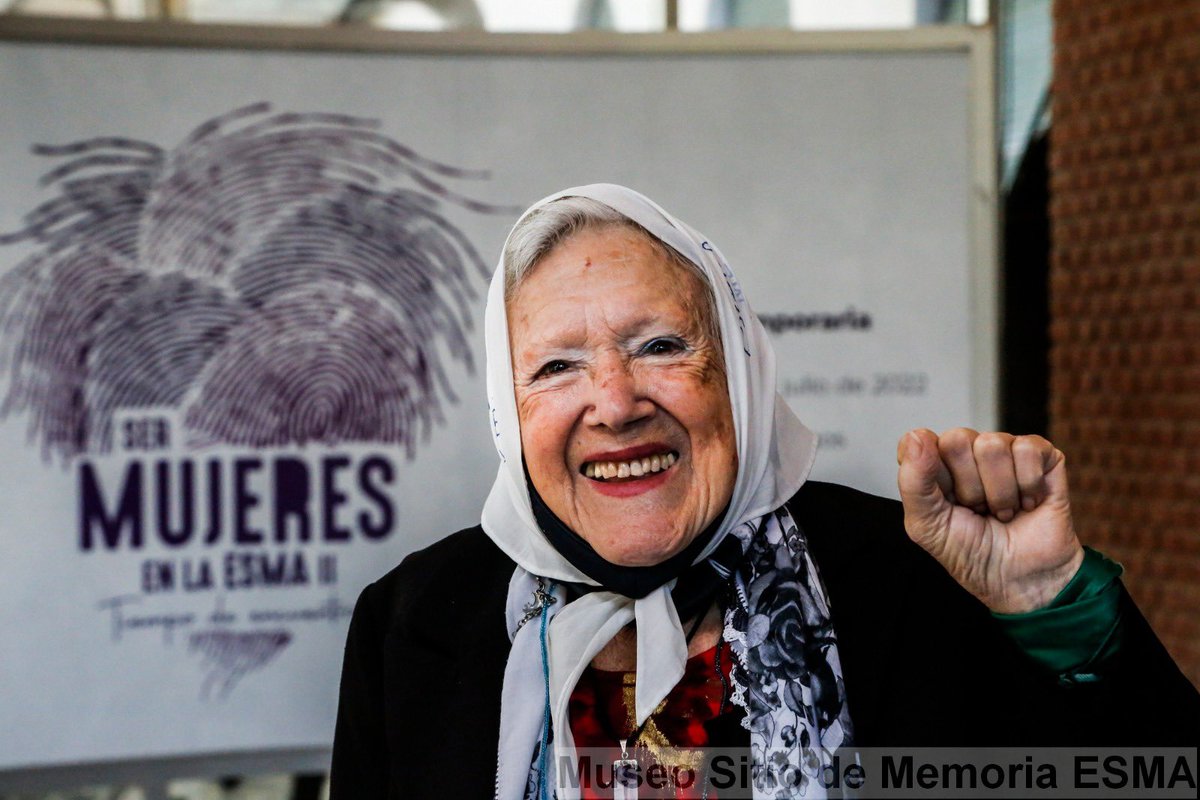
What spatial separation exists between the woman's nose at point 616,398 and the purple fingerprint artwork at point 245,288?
142 cm

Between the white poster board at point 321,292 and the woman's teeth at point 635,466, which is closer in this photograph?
the woman's teeth at point 635,466

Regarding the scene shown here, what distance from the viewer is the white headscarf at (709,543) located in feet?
5.85

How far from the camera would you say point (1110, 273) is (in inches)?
188

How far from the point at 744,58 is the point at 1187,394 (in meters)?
2.37

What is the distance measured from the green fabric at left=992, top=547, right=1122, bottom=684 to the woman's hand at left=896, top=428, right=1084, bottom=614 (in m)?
0.02

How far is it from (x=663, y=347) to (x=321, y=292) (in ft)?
5.02

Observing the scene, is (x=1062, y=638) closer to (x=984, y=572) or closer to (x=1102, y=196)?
(x=984, y=572)

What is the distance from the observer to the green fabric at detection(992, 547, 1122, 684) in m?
1.55

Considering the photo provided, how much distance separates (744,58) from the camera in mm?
3158

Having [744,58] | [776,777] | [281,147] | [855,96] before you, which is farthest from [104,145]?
[776,777]

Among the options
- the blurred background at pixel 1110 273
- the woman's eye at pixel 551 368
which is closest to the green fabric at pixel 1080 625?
the woman's eye at pixel 551 368

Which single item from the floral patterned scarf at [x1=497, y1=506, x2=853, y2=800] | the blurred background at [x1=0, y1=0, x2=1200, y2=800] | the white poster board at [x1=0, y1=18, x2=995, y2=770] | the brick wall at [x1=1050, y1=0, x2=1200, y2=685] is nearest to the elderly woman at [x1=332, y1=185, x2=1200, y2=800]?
the floral patterned scarf at [x1=497, y1=506, x2=853, y2=800]

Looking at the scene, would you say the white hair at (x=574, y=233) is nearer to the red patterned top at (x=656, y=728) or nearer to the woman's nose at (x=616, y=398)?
the woman's nose at (x=616, y=398)

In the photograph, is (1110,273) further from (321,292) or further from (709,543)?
(709,543)
